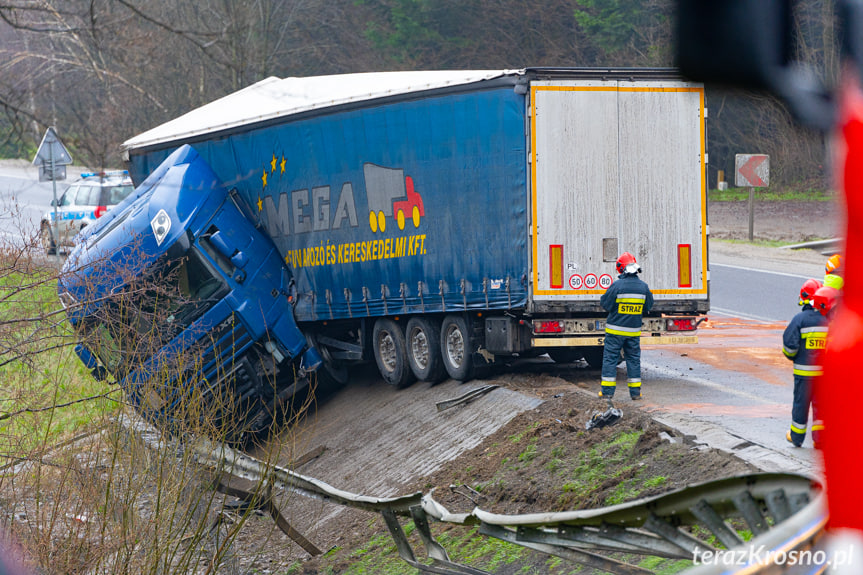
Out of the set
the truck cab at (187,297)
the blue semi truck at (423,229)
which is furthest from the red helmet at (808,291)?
the truck cab at (187,297)

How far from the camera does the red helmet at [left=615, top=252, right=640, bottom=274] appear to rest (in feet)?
39.2

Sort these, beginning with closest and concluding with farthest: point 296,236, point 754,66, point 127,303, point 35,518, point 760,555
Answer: point 754,66 → point 760,555 → point 35,518 → point 127,303 → point 296,236

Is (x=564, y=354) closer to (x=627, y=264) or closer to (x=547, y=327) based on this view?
(x=547, y=327)

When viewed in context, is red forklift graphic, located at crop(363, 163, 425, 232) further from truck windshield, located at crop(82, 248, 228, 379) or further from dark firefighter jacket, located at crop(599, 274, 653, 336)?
dark firefighter jacket, located at crop(599, 274, 653, 336)

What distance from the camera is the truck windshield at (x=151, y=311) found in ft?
38.5

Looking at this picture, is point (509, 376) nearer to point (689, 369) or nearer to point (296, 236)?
point (689, 369)

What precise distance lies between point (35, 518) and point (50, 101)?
4.35 metres

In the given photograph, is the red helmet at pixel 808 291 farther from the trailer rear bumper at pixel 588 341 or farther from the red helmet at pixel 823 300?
the trailer rear bumper at pixel 588 341

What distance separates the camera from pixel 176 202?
581 inches

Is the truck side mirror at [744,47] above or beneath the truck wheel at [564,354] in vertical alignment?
above

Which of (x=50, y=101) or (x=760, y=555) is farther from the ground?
(x=50, y=101)

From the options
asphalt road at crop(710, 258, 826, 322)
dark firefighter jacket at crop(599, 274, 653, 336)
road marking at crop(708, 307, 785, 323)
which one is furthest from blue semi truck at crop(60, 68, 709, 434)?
asphalt road at crop(710, 258, 826, 322)

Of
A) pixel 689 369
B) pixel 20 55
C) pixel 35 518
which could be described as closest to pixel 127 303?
pixel 35 518

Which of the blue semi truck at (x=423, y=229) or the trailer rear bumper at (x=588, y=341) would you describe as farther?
the trailer rear bumper at (x=588, y=341)
